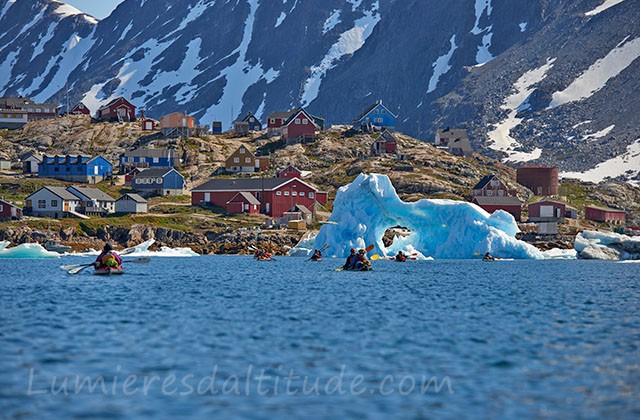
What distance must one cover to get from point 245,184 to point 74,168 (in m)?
31.2

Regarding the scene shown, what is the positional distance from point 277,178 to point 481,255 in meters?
54.4

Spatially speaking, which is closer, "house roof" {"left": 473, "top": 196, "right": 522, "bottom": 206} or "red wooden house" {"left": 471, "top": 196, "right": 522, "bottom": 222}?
"red wooden house" {"left": 471, "top": 196, "right": 522, "bottom": 222}

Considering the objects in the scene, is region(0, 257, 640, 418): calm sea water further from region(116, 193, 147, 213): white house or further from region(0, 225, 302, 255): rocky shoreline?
region(116, 193, 147, 213): white house

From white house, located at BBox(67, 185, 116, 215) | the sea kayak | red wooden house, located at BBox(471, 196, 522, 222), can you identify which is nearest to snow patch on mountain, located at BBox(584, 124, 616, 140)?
red wooden house, located at BBox(471, 196, 522, 222)

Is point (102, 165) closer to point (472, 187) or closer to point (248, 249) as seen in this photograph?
point (248, 249)

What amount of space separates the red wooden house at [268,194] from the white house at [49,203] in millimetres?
19931

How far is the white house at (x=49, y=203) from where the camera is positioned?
12131 cm

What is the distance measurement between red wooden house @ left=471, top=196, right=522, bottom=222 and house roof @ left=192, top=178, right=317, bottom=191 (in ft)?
80.8

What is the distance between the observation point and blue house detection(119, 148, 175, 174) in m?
156

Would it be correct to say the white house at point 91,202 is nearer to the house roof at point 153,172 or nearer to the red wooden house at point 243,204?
the house roof at point 153,172

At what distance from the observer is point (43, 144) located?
17062 cm

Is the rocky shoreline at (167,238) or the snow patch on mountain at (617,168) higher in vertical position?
the snow patch on mountain at (617,168)

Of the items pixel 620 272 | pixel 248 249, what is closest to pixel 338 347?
pixel 620 272

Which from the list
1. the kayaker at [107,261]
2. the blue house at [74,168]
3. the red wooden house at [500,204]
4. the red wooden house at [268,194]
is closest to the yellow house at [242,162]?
the red wooden house at [268,194]
